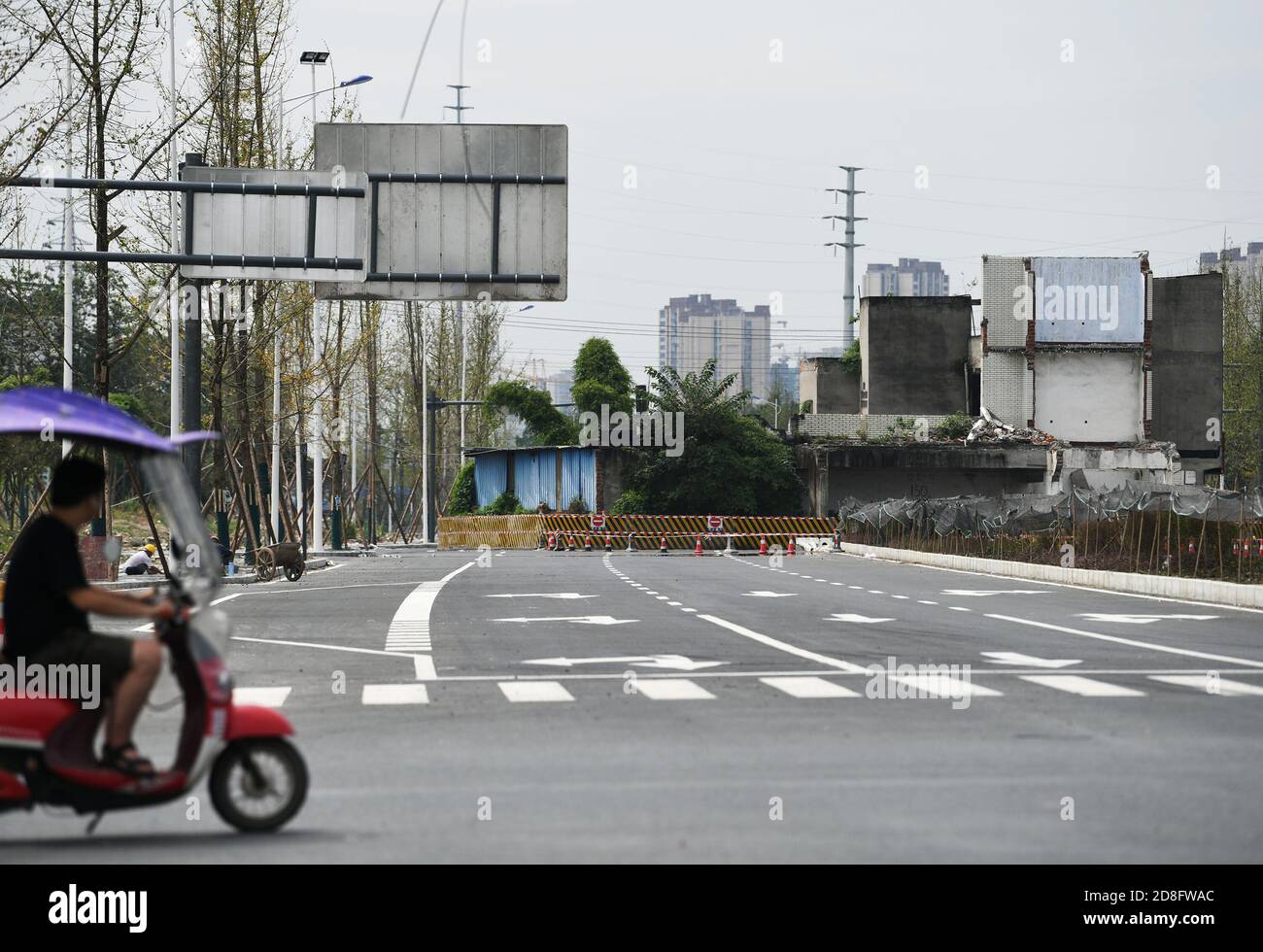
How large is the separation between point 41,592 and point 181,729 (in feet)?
2.78

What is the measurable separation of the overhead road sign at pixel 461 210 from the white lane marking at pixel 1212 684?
18.3m

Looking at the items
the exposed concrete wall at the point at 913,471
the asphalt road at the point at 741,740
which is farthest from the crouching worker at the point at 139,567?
the exposed concrete wall at the point at 913,471

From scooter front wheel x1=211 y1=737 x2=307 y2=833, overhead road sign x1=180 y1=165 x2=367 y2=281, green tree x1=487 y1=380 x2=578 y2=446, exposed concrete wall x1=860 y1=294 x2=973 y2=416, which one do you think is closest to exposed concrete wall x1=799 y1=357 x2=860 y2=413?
exposed concrete wall x1=860 y1=294 x2=973 y2=416

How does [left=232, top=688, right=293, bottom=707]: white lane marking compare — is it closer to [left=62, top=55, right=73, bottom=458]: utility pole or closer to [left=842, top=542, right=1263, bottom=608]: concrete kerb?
[left=842, top=542, right=1263, bottom=608]: concrete kerb

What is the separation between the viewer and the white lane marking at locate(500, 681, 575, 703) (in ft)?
47.5

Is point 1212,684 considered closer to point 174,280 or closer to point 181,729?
point 181,729

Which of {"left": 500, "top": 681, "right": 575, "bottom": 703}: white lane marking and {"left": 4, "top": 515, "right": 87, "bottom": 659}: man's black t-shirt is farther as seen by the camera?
{"left": 500, "top": 681, "right": 575, "bottom": 703}: white lane marking

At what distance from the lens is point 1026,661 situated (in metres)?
18.2

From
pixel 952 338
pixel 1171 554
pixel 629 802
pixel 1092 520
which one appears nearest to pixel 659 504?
pixel 952 338

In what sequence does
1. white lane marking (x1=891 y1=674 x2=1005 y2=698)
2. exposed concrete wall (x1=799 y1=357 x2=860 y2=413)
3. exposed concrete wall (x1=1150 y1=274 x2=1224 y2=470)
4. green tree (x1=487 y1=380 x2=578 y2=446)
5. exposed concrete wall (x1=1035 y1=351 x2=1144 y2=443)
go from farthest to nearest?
exposed concrete wall (x1=799 y1=357 x2=860 y2=413)
green tree (x1=487 y1=380 x2=578 y2=446)
exposed concrete wall (x1=1150 y1=274 x2=1224 y2=470)
exposed concrete wall (x1=1035 y1=351 x2=1144 y2=443)
white lane marking (x1=891 y1=674 x2=1005 y2=698)

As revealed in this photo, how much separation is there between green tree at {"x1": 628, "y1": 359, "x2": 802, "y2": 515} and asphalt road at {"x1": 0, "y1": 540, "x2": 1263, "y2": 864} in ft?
168

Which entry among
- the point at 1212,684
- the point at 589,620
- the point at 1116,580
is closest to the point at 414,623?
the point at 589,620

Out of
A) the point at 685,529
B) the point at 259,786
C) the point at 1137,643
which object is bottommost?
the point at 685,529
